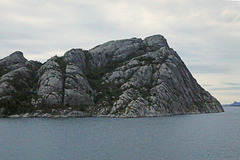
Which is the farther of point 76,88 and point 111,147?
point 76,88

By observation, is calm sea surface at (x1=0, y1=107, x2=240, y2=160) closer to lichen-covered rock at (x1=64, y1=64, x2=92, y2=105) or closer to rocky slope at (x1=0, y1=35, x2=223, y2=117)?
rocky slope at (x1=0, y1=35, x2=223, y2=117)

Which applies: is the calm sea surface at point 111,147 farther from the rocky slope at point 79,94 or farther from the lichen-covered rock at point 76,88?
the lichen-covered rock at point 76,88

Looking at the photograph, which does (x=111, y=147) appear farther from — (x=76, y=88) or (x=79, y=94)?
(x=76, y=88)

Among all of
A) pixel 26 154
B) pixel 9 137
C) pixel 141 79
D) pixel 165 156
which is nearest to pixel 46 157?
pixel 26 154

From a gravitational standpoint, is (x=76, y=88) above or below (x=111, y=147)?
above

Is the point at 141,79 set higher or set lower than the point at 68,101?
higher

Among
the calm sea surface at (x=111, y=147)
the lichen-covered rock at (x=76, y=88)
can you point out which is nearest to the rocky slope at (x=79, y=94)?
the lichen-covered rock at (x=76, y=88)

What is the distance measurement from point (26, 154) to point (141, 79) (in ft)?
481

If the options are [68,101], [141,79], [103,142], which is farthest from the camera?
[141,79]

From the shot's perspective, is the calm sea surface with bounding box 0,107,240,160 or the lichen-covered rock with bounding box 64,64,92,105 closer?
the calm sea surface with bounding box 0,107,240,160

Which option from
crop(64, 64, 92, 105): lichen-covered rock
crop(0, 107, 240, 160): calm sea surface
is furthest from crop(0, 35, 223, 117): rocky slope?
crop(0, 107, 240, 160): calm sea surface

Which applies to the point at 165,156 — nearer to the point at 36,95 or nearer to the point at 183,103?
the point at 36,95

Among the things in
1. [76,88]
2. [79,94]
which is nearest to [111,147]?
[79,94]

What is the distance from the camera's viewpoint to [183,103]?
198 m
